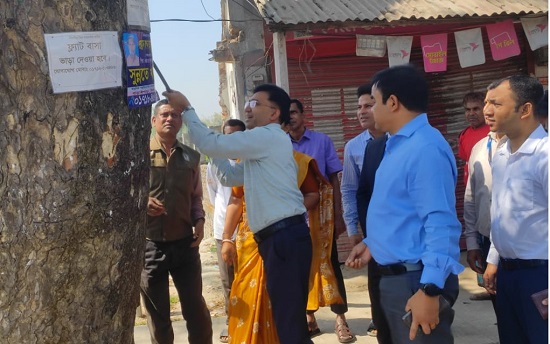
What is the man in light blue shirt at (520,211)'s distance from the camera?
303cm

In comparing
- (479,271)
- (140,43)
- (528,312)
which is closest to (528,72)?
(479,271)

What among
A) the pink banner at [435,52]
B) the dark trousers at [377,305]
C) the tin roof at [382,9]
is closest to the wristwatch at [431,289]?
the dark trousers at [377,305]

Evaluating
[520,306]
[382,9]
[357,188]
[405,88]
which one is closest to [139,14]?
[405,88]

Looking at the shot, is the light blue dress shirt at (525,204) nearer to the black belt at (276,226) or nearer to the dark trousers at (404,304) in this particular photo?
the dark trousers at (404,304)

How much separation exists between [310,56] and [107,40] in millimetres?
6160

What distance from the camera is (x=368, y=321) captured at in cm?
592

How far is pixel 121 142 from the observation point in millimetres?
2164

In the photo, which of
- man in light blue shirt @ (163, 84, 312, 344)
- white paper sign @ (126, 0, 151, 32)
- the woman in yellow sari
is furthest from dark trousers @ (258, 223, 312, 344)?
white paper sign @ (126, 0, 151, 32)

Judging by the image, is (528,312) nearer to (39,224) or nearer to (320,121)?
(39,224)

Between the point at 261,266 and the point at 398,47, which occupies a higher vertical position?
the point at 398,47

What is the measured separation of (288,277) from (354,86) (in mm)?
4854

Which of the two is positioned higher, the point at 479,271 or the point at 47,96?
the point at 47,96

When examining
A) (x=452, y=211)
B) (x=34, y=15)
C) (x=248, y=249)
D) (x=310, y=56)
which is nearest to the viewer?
(x=34, y=15)

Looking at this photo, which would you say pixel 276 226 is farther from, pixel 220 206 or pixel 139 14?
pixel 220 206
